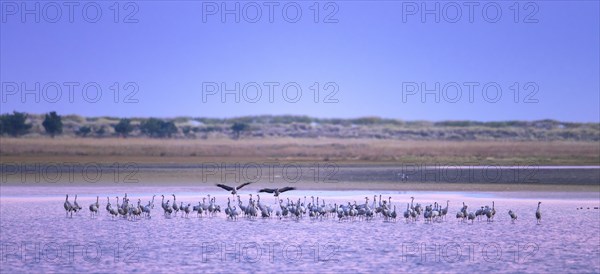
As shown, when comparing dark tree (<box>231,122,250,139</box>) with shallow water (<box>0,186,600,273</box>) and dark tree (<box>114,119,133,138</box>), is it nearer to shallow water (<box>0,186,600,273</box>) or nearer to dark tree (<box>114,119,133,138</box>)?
dark tree (<box>114,119,133,138</box>)

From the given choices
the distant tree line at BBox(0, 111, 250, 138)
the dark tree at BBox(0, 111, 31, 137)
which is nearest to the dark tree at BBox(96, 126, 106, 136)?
the distant tree line at BBox(0, 111, 250, 138)

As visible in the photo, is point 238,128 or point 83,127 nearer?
point 83,127

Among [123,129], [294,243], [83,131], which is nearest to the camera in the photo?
[294,243]

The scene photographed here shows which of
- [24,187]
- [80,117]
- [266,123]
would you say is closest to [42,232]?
[24,187]

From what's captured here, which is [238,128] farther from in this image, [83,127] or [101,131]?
[83,127]

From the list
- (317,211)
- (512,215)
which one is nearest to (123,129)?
(317,211)

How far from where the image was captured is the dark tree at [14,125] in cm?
8619

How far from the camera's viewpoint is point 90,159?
50.8 metres

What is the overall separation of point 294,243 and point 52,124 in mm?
74140

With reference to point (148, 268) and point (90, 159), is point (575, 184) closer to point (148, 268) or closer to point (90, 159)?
point (148, 268)

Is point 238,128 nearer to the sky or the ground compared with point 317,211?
nearer to the sky

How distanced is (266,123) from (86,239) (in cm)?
9787

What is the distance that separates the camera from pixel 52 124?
8769 cm

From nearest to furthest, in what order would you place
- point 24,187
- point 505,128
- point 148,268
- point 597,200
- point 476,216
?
point 148,268
point 476,216
point 597,200
point 24,187
point 505,128
